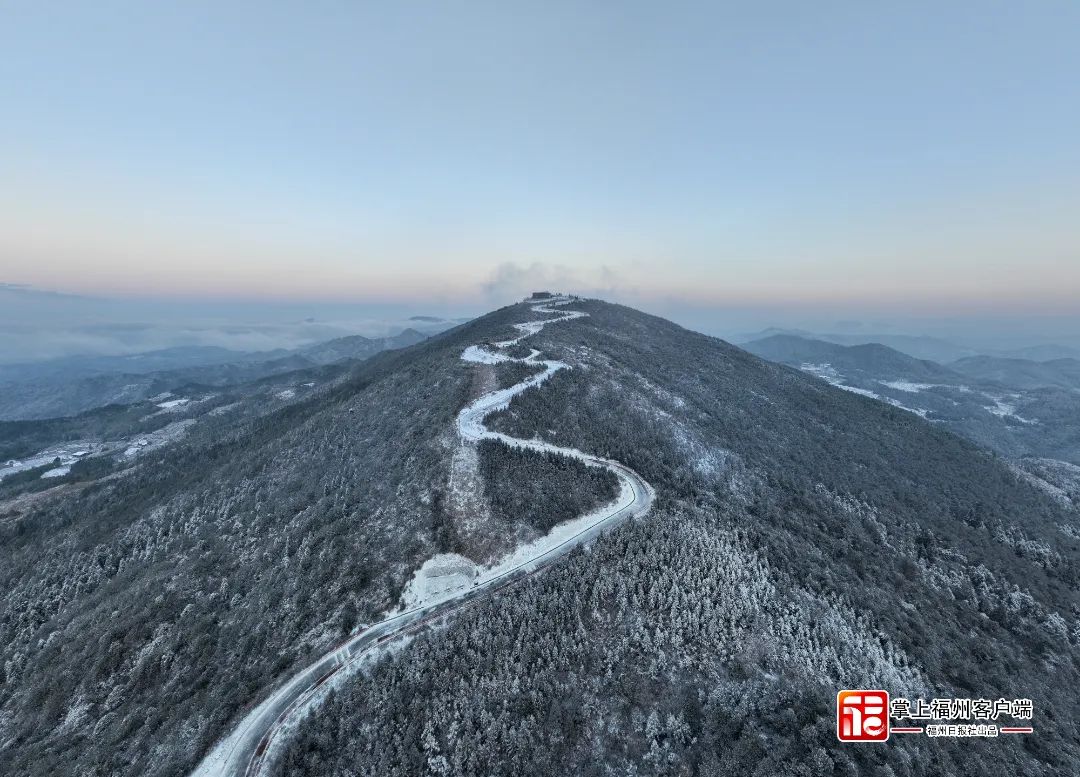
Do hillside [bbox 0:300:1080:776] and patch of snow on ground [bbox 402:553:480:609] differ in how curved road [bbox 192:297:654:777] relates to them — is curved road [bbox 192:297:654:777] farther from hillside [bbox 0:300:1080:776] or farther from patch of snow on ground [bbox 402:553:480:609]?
hillside [bbox 0:300:1080:776]

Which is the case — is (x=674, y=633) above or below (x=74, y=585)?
above

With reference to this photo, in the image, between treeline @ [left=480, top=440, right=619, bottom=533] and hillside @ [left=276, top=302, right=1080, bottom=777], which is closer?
hillside @ [left=276, top=302, right=1080, bottom=777]

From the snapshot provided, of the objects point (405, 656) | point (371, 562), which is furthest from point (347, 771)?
point (371, 562)

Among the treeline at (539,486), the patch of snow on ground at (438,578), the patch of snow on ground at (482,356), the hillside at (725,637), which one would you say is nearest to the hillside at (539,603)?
the hillside at (725,637)

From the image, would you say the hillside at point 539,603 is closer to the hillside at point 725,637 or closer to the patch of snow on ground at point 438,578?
the hillside at point 725,637

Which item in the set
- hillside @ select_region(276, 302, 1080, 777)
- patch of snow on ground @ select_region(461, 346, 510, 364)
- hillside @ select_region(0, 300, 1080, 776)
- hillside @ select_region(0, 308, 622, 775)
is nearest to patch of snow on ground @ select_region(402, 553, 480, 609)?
hillside @ select_region(0, 308, 622, 775)

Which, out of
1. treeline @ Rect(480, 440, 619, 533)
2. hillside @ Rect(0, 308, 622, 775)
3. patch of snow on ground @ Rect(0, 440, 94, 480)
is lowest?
patch of snow on ground @ Rect(0, 440, 94, 480)

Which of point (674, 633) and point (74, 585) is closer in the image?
point (674, 633)

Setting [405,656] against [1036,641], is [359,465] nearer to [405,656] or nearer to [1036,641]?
[405,656]

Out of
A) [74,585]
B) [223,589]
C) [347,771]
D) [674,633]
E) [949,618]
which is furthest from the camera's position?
[74,585]
